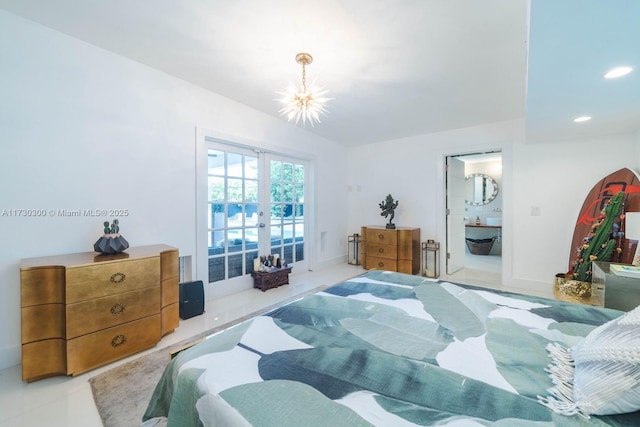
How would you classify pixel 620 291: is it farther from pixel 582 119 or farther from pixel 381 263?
pixel 381 263

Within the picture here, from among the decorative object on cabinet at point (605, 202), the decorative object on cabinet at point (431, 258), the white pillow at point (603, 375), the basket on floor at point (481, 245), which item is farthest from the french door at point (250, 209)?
the basket on floor at point (481, 245)

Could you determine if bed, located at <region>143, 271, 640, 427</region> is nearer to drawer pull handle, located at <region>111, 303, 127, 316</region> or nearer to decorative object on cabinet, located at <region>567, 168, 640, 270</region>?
drawer pull handle, located at <region>111, 303, 127, 316</region>

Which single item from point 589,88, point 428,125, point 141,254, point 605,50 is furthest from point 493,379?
point 428,125

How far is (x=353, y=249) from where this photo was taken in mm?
5195

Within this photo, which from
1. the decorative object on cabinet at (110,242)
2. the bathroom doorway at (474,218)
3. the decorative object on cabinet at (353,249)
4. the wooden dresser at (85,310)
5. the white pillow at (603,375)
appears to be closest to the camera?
the white pillow at (603,375)

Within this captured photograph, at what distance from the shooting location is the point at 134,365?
1.86 metres

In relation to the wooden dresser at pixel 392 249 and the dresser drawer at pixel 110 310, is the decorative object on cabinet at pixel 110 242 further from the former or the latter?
the wooden dresser at pixel 392 249

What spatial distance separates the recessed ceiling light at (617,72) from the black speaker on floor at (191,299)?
3.64 metres

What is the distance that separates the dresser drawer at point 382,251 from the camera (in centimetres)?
421

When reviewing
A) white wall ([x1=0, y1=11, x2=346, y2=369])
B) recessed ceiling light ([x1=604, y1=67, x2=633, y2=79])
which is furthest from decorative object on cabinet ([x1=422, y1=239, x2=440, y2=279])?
white wall ([x1=0, y1=11, x2=346, y2=369])

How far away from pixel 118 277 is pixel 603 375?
258 cm

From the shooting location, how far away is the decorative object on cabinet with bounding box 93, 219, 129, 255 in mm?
2057

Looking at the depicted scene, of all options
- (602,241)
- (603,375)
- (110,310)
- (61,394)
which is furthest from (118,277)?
(602,241)

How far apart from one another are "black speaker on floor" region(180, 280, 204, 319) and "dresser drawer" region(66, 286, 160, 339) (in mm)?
→ 535
